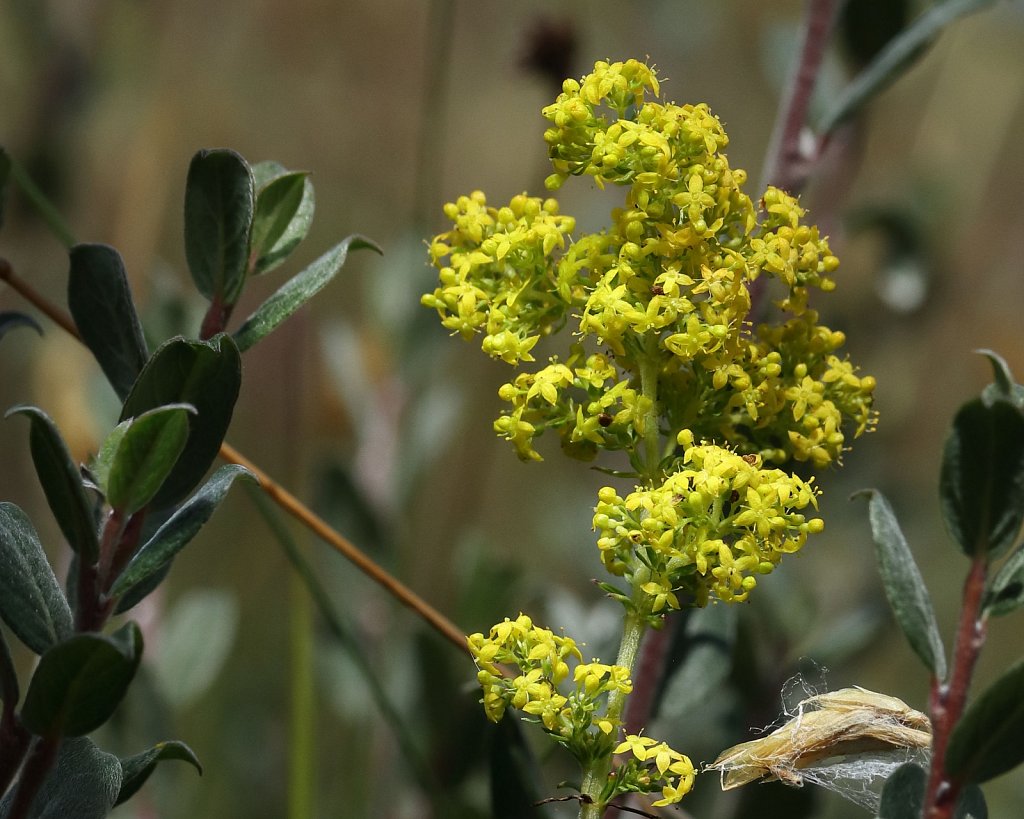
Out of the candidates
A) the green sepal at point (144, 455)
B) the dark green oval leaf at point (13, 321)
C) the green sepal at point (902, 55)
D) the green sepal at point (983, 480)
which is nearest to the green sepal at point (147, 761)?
the green sepal at point (144, 455)

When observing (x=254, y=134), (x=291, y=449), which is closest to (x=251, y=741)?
(x=291, y=449)

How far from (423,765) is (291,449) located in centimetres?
103

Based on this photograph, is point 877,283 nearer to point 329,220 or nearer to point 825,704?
point 825,704

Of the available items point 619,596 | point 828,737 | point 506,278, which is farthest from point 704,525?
point 506,278

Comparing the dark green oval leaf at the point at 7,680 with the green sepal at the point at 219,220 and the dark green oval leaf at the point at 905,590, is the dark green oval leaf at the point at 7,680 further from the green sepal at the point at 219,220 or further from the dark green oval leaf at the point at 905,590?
the dark green oval leaf at the point at 905,590

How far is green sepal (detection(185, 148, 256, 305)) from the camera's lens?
1.26 metres

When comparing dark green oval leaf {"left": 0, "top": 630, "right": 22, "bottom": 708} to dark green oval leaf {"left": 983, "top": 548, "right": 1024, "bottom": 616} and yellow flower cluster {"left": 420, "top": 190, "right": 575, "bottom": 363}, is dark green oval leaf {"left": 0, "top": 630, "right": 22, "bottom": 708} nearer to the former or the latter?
yellow flower cluster {"left": 420, "top": 190, "right": 575, "bottom": 363}

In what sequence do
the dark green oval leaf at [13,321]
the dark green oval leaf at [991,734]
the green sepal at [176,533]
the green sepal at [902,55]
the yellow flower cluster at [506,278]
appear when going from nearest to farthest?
the dark green oval leaf at [991,734] < the green sepal at [176,533] < the yellow flower cluster at [506,278] < the dark green oval leaf at [13,321] < the green sepal at [902,55]

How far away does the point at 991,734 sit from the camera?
1027mm

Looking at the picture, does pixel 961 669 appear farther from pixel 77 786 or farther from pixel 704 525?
pixel 77 786

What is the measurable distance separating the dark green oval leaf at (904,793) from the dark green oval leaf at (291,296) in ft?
2.43

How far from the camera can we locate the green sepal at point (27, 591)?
110cm

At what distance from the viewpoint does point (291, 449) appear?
263cm

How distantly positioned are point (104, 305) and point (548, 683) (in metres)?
0.63
